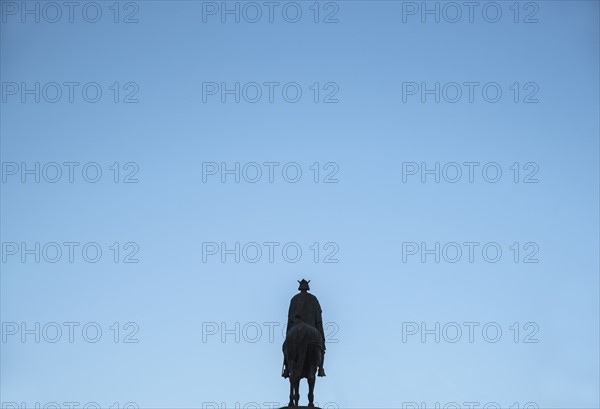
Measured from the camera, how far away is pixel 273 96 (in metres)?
78.4

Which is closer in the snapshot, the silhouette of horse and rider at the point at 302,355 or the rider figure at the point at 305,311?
the silhouette of horse and rider at the point at 302,355

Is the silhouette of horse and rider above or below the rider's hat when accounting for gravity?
below

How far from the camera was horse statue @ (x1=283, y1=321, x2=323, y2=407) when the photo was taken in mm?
63500

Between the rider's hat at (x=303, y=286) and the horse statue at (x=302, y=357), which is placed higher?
the rider's hat at (x=303, y=286)

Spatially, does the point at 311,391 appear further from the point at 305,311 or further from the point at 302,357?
the point at 305,311

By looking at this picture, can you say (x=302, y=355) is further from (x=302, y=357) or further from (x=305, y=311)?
(x=305, y=311)

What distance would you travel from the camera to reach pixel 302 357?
6350cm

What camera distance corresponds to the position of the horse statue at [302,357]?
6350cm

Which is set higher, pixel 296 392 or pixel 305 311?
pixel 305 311

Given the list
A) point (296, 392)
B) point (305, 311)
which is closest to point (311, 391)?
point (296, 392)

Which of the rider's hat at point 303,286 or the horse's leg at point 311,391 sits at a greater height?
the rider's hat at point 303,286

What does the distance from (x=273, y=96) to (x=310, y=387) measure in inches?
759

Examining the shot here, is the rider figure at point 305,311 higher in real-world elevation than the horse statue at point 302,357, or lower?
higher

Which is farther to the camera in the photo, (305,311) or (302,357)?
(305,311)
